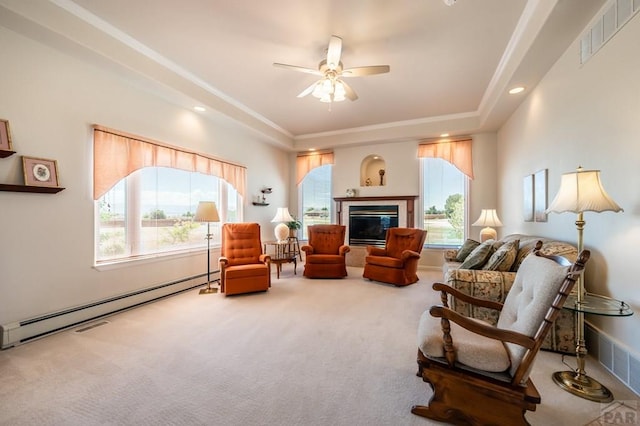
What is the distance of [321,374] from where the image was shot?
6.27 ft

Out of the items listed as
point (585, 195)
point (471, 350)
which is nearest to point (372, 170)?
point (585, 195)

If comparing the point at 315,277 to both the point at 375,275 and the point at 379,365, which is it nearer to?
the point at 375,275

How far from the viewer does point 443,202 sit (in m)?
5.44

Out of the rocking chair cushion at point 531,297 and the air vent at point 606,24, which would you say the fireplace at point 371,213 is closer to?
the air vent at point 606,24

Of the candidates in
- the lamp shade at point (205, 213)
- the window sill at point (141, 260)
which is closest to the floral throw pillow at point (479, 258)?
the lamp shade at point (205, 213)

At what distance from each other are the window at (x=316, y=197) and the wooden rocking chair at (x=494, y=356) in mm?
5035

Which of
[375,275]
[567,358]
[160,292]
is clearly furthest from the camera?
[375,275]

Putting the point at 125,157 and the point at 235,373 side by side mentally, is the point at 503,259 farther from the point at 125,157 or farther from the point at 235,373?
the point at 125,157

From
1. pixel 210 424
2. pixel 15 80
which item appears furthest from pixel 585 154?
pixel 15 80

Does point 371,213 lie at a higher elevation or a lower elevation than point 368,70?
lower

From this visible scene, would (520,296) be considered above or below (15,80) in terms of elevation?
below

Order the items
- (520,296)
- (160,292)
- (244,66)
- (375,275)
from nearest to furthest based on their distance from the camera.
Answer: (520,296) → (244,66) → (160,292) → (375,275)

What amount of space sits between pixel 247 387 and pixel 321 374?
52 cm

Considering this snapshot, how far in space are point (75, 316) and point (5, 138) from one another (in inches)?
69.3
